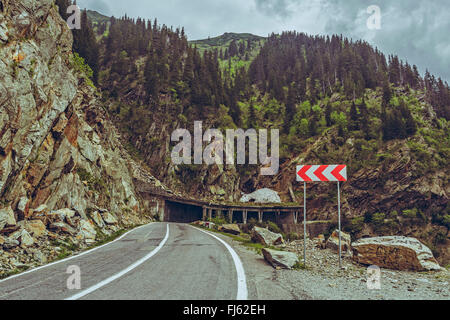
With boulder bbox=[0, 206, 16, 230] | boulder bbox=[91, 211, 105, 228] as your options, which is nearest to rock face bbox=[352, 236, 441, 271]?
boulder bbox=[0, 206, 16, 230]

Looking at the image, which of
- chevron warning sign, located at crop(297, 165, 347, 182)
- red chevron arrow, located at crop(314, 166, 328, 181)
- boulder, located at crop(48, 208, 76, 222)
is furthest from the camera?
boulder, located at crop(48, 208, 76, 222)

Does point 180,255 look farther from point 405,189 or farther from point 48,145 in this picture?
point 405,189

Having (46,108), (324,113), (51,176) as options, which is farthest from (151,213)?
(324,113)

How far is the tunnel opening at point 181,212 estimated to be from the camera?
42250 mm

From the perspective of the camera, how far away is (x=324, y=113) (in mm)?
72625

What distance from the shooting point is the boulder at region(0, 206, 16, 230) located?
8.84m

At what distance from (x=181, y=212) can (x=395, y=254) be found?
39.1m

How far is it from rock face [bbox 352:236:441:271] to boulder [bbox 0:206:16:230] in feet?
42.9

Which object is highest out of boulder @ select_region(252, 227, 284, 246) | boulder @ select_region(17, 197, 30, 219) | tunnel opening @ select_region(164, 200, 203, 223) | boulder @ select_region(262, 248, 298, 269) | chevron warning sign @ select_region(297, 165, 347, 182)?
chevron warning sign @ select_region(297, 165, 347, 182)

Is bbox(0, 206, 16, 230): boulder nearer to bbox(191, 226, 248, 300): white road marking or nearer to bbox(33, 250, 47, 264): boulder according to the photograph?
bbox(33, 250, 47, 264): boulder

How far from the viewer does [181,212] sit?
45062mm

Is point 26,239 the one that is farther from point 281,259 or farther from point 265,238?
point 265,238

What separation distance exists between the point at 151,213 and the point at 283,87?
75929mm

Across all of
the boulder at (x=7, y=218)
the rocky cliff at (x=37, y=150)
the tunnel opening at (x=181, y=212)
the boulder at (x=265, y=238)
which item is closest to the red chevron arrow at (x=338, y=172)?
the boulder at (x=265, y=238)
